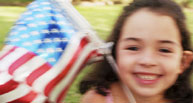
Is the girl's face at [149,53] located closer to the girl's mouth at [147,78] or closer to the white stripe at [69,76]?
the girl's mouth at [147,78]

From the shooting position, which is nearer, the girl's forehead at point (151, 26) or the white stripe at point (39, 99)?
the white stripe at point (39, 99)

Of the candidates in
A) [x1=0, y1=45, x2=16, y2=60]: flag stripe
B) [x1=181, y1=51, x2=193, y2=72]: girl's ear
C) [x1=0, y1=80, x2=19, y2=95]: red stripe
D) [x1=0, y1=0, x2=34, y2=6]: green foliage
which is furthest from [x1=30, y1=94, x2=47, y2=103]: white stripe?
[x1=0, y1=0, x2=34, y2=6]: green foliage

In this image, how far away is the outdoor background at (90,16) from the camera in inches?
127

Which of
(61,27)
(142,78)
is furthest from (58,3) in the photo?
(142,78)

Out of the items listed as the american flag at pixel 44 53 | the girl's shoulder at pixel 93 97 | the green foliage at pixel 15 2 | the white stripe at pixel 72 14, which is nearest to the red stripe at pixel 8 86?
the american flag at pixel 44 53

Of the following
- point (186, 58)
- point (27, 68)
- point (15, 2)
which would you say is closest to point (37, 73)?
point (27, 68)

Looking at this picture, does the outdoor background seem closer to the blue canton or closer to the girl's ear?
the girl's ear

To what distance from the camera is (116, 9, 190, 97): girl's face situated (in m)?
1.65

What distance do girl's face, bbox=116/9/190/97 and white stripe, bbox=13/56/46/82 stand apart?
0.42 metres

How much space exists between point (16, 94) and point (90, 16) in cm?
693

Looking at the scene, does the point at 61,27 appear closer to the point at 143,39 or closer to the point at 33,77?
the point at 33,77

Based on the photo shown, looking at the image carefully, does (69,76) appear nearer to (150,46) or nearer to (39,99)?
(39,99)

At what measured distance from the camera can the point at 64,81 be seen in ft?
5.14

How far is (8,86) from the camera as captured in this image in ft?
4.73
